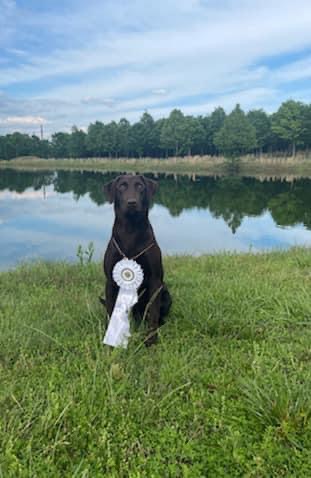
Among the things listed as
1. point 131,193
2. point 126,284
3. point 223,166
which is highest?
point 223,166

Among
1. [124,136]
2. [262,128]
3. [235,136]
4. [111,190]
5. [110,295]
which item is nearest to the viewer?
[110,295]

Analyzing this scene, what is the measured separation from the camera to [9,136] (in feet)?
285

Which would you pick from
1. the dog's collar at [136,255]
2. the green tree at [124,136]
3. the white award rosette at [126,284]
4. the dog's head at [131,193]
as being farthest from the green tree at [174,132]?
the white award rosette at [126,284]

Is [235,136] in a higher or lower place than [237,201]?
higher

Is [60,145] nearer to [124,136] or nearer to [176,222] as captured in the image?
[124,136]

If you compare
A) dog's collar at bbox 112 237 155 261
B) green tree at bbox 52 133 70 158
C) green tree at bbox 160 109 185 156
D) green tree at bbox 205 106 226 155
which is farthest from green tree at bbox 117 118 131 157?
dog's collar at bbox 112 237 155 261

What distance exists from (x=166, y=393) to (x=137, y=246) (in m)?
1.31

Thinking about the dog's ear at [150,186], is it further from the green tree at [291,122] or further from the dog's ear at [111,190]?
the green tree at [291,122]

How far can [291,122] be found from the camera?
45438mm

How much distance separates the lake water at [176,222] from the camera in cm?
1033

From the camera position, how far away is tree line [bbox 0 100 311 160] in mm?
45562

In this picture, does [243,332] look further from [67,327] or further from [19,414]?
[19,414]

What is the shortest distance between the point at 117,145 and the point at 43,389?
66.3 m

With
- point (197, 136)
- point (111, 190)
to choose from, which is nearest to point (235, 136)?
point (197, 136)
